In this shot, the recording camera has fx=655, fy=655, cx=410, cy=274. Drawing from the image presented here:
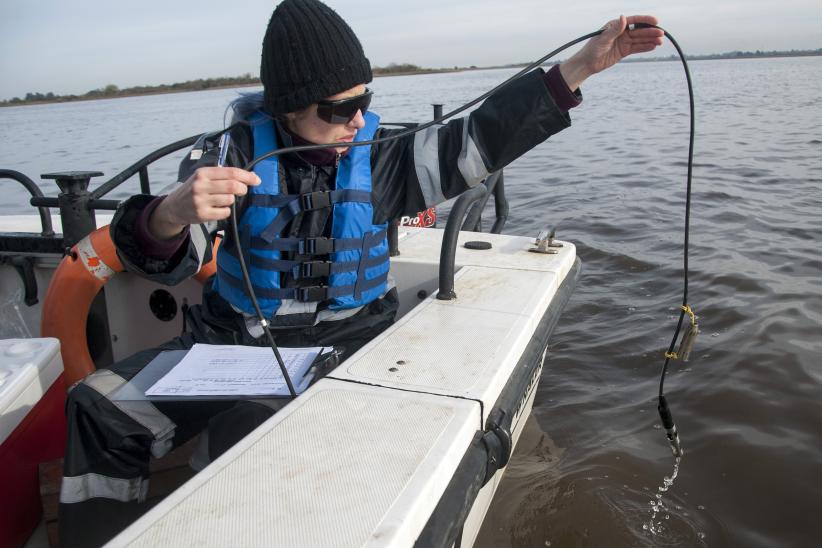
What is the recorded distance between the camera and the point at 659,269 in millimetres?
5223

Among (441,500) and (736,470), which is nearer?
(441,500)

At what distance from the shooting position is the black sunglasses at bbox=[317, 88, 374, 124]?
70.7 inches

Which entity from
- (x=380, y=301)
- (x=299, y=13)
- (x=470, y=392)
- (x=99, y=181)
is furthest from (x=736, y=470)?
(x=99, y=181)

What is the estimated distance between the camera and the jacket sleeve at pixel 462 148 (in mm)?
1938

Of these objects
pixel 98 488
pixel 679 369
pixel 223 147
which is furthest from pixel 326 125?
pixel 679 369

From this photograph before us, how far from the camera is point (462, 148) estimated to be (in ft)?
6.66

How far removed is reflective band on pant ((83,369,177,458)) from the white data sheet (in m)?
0.15

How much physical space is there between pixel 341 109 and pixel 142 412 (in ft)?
3.11

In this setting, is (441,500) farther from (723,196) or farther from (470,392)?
(723,196)

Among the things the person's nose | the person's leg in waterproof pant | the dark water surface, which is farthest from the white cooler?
the dark water surface

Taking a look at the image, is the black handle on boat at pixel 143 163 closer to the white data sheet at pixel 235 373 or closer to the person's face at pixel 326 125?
the person's face at pixel 326 125

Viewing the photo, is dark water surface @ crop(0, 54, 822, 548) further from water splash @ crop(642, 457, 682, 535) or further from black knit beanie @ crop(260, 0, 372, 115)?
black knit beanie @ crop(260, 0, 372, 115)

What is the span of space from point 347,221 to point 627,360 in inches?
98.7

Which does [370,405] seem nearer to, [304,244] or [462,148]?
[304,244]
